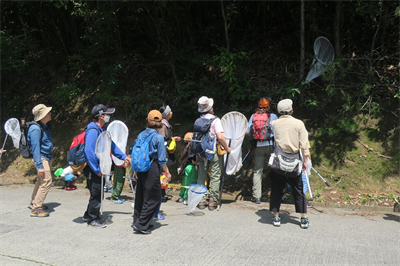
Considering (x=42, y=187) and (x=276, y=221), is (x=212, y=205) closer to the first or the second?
(x=276, y=221)

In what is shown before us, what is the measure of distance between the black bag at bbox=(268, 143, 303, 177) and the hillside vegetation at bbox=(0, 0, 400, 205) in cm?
194

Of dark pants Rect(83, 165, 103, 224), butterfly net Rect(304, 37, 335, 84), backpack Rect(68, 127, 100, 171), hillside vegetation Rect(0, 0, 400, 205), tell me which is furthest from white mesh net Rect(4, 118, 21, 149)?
butterfly net Rect(304, 37, 335, 84)

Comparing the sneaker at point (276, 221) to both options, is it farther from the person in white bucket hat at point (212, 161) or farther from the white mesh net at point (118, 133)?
the white mesh net at point (118, 133)

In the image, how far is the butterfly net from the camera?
27.0 ft

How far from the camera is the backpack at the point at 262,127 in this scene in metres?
6.79

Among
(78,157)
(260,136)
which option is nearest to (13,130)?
(78,157)

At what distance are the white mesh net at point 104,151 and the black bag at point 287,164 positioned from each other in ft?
8.31

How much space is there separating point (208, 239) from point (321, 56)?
5373 millimetres

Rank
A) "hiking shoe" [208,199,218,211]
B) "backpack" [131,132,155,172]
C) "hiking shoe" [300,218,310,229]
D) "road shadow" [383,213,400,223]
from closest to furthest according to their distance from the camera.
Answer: "backpack" [131,132,155,172] → "hiking shoe" [300,218,310,229] → "road shadow" [383,213,400,223] → "hiking shoe" [208,199,218,211]

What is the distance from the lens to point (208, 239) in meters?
5.01

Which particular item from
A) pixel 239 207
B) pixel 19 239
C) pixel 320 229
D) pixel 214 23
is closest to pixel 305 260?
pixel 320 229

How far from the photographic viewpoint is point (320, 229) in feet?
17.8

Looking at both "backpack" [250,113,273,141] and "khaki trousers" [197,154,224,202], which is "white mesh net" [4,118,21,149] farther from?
"backpack" [250,113,273,141]

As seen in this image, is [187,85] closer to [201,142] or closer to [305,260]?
[201,142]
